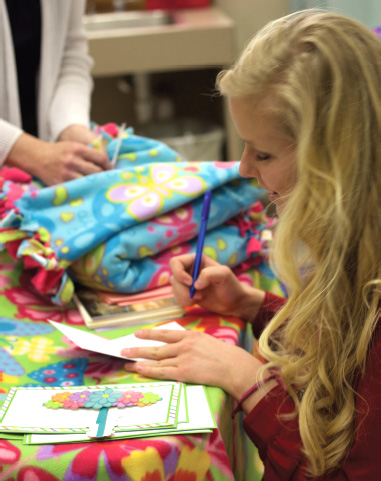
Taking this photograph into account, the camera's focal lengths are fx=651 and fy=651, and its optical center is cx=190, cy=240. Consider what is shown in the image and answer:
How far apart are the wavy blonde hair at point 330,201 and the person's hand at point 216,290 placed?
8.8 inches

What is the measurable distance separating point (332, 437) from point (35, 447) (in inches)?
13.6

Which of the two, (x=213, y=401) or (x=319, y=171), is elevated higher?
(x=319, y=171)

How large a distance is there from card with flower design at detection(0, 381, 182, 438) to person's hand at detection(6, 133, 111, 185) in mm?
507

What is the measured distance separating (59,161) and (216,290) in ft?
1.38

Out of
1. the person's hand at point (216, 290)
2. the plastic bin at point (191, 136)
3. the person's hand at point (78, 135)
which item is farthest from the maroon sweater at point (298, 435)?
the plastic bin at point (191, 136)

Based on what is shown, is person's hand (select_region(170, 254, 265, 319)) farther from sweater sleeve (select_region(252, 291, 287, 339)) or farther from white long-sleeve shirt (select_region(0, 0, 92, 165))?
white long-sleeve shirt (select_region(0, 0, 92, 165))

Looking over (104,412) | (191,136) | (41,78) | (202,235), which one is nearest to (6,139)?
(41,78)

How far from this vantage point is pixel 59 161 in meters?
1.24

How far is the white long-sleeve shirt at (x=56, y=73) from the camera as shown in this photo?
1.48 meters

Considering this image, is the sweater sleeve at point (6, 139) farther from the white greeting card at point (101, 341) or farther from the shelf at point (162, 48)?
the shelf at point (162, 48)

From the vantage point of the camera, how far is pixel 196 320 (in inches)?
41.1

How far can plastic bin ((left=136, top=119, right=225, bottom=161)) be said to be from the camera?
2.66 metres

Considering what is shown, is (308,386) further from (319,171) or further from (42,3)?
(42,3)

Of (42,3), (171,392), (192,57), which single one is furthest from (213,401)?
(192,57)
